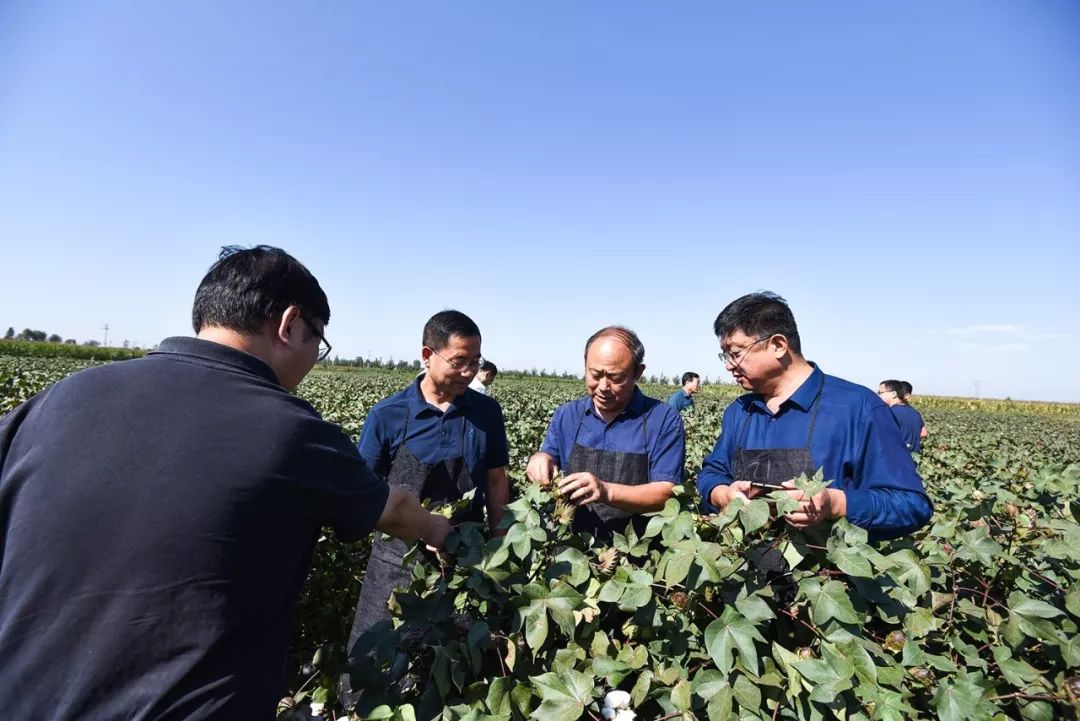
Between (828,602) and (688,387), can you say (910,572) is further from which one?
(688,387)

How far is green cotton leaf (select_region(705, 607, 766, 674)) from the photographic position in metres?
1.15

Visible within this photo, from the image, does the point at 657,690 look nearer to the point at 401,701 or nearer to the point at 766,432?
the point at 401,701

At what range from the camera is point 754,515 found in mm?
1296

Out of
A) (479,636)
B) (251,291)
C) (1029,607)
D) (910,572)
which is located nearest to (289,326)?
(251,291)

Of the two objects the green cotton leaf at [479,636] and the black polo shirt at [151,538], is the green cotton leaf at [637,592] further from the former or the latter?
the black polo shirt at [151,538]

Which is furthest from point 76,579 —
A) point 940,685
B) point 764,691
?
point 940,685

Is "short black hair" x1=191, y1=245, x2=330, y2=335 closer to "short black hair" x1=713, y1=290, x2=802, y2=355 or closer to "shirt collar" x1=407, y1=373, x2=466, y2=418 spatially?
"shirt collar" x1=407, y1=373, x2=466, y2=418

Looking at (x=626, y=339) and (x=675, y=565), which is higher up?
(x=626, y=339)

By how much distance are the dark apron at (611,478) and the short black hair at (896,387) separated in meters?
7.82

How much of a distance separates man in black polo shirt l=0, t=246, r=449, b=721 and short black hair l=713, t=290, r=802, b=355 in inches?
70.8

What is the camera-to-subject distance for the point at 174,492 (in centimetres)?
108

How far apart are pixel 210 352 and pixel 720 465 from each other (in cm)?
216

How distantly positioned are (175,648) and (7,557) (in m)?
0.38

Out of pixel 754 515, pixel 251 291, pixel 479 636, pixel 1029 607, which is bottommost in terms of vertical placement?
pixel 479 636
